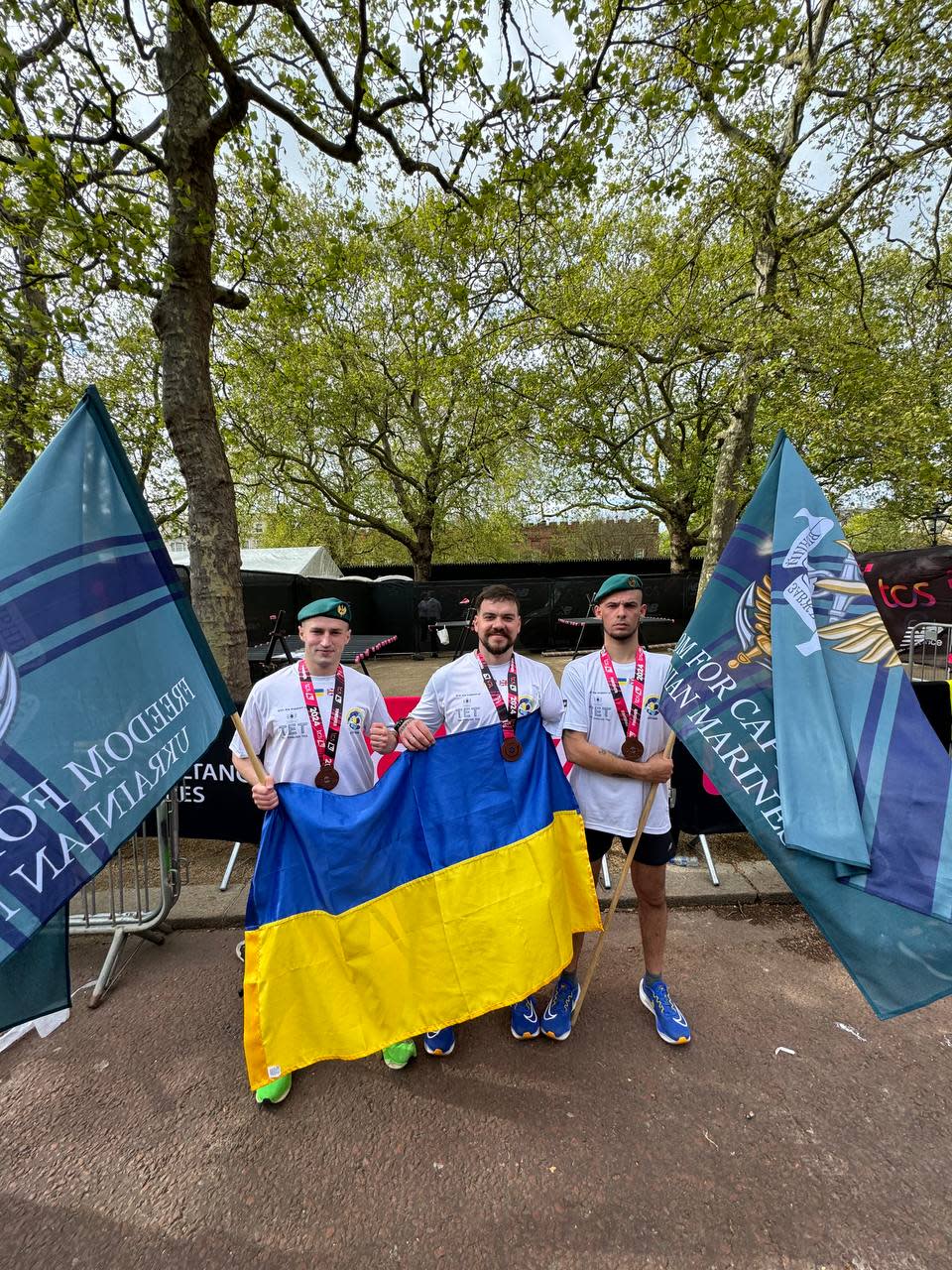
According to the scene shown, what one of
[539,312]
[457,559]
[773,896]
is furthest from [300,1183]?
[457,559]

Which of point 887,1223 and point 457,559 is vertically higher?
point 457,559

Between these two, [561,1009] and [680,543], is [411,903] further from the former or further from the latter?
[680,543]

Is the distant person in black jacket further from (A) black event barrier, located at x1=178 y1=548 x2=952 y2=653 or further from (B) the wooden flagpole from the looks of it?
(B) the wooden flagpole

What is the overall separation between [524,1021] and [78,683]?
8.38 feet

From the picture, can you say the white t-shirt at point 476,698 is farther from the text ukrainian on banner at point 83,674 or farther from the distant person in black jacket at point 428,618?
the distant person in black jacket at point 428,618

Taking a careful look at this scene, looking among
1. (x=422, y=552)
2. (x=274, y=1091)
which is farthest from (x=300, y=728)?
(x=422, y=552)

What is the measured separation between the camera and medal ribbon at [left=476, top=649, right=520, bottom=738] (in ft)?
8.52

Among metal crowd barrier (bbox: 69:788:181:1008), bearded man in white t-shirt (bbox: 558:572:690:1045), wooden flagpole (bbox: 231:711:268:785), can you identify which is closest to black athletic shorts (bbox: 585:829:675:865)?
bearded man in white t-shirt (bbox: 558:572:690:1045)

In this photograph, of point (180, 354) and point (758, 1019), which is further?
point (180, 354)

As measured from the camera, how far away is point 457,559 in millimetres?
29422

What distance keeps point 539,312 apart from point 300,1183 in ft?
42.8

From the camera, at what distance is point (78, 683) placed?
1756 millimetres

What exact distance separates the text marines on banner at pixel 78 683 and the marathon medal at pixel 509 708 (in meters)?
1.26

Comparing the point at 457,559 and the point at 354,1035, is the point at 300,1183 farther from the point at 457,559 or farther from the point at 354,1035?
the point at 457,559
